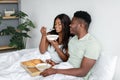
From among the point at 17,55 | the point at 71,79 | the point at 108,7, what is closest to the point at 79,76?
the point at 71,79

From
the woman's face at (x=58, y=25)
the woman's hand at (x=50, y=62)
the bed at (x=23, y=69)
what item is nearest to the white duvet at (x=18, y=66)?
the bed at (x=23, y=69)

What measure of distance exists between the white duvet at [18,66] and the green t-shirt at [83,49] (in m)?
0.09

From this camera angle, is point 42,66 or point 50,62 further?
point 50,62

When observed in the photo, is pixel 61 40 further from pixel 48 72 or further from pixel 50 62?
pixel 48 72

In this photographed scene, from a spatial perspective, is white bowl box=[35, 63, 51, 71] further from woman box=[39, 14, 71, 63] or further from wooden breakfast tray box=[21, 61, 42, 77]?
woman box=[39, 14, 71, 63]

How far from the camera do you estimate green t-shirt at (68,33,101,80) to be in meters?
1.68

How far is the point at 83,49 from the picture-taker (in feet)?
5.78

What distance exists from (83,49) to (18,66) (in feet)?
2.33

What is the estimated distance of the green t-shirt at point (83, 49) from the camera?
5.52 feet

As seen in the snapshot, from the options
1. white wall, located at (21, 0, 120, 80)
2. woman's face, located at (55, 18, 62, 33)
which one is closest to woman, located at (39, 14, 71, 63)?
woman's face, located at (55, 18, 62, 33)

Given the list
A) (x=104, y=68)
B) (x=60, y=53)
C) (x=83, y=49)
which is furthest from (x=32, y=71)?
(x=104, y=68)

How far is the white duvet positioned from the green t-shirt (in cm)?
9

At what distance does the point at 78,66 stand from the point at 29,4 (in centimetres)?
177

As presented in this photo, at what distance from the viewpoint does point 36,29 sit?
3109 millimetres
